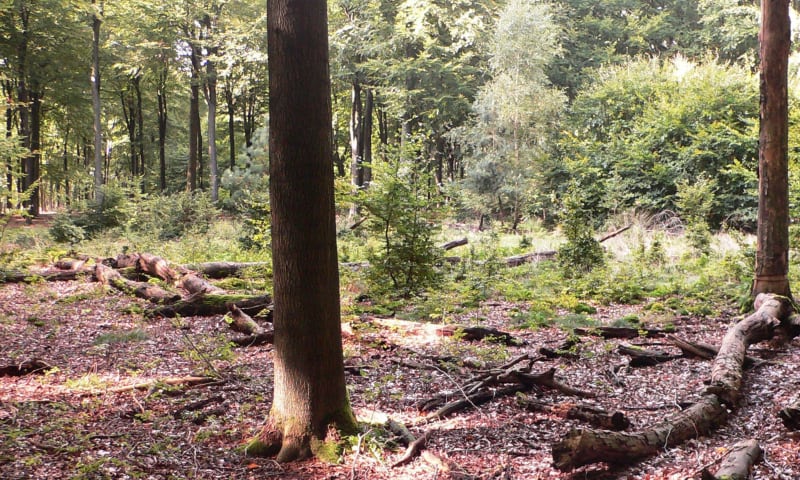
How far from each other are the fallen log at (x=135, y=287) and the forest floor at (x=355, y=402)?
1.45 metres

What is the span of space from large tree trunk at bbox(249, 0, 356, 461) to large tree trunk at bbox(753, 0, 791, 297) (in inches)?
250

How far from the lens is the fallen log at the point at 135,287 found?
9852 mm

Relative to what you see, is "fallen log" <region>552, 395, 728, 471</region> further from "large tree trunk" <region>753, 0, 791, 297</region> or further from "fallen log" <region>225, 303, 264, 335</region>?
"fallen log" <region>225, 303, 264, 335</region>

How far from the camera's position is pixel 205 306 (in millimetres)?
8984

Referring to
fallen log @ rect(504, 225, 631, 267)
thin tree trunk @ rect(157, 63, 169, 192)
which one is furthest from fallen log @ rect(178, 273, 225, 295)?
thin tree trunk @ rect(157, 63, 169, 192)

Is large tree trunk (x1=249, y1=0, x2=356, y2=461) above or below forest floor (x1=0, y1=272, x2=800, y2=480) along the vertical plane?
above

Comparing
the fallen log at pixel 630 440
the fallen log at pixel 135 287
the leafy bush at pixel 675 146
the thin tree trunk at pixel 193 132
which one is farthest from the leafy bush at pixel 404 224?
the thin tree trunk at pixel 193 132

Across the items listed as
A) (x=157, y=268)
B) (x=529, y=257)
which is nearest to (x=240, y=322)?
(x=157, y=268)

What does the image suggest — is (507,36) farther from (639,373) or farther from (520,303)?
(639,373)

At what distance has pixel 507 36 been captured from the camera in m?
23.7

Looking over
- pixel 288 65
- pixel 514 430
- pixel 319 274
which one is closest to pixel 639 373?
pixel 514 430

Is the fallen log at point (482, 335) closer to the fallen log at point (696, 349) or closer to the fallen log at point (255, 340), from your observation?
the fallen log at point (696, 349)

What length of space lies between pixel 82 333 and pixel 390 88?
21.8 metres

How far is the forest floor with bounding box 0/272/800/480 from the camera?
364 cm
